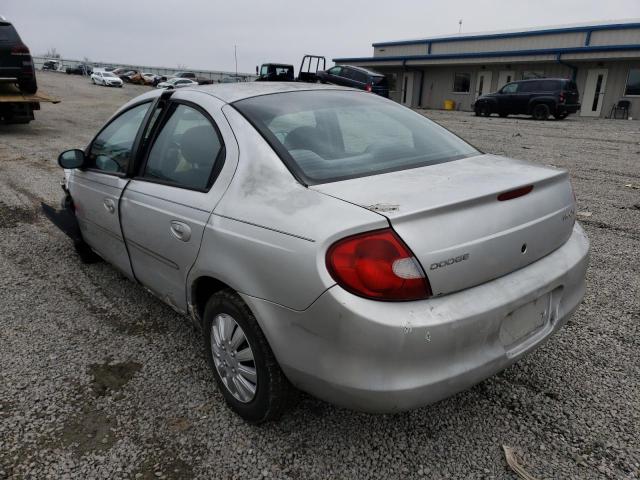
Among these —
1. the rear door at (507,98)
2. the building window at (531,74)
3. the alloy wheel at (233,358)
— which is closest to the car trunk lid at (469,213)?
the alloy wheel at (233,358)

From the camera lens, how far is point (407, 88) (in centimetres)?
3409

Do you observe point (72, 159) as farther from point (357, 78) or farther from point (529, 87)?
point (357, 78)

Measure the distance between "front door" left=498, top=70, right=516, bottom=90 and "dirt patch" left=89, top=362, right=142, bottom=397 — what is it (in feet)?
96.9

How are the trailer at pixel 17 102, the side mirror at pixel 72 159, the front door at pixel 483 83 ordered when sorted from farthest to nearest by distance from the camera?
Result: the front door at pixel 483 83 → the trailer at pixel 17 102 → the side mirror at pixel 72 159

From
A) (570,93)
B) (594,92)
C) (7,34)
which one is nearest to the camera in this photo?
(7,34)

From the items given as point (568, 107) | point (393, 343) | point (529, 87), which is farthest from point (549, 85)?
point (393, 343)

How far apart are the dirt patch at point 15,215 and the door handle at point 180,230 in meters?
3.88

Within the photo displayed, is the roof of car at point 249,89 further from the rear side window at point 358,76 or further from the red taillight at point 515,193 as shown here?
the rear side window at point 358,76

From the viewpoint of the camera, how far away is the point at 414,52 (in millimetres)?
33062

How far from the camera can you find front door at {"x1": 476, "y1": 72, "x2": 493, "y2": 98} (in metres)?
29.1

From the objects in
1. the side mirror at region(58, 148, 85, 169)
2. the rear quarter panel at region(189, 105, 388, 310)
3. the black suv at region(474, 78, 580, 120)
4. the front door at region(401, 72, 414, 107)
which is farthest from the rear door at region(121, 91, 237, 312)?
the front door at region(401, 72, 414, 107)

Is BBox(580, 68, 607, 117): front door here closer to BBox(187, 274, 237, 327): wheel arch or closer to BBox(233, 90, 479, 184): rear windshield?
BBox(233, 90, 479, 184): rear windshield

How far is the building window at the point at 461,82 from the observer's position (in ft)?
99.5

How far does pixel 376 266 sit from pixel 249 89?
1.57 metres
